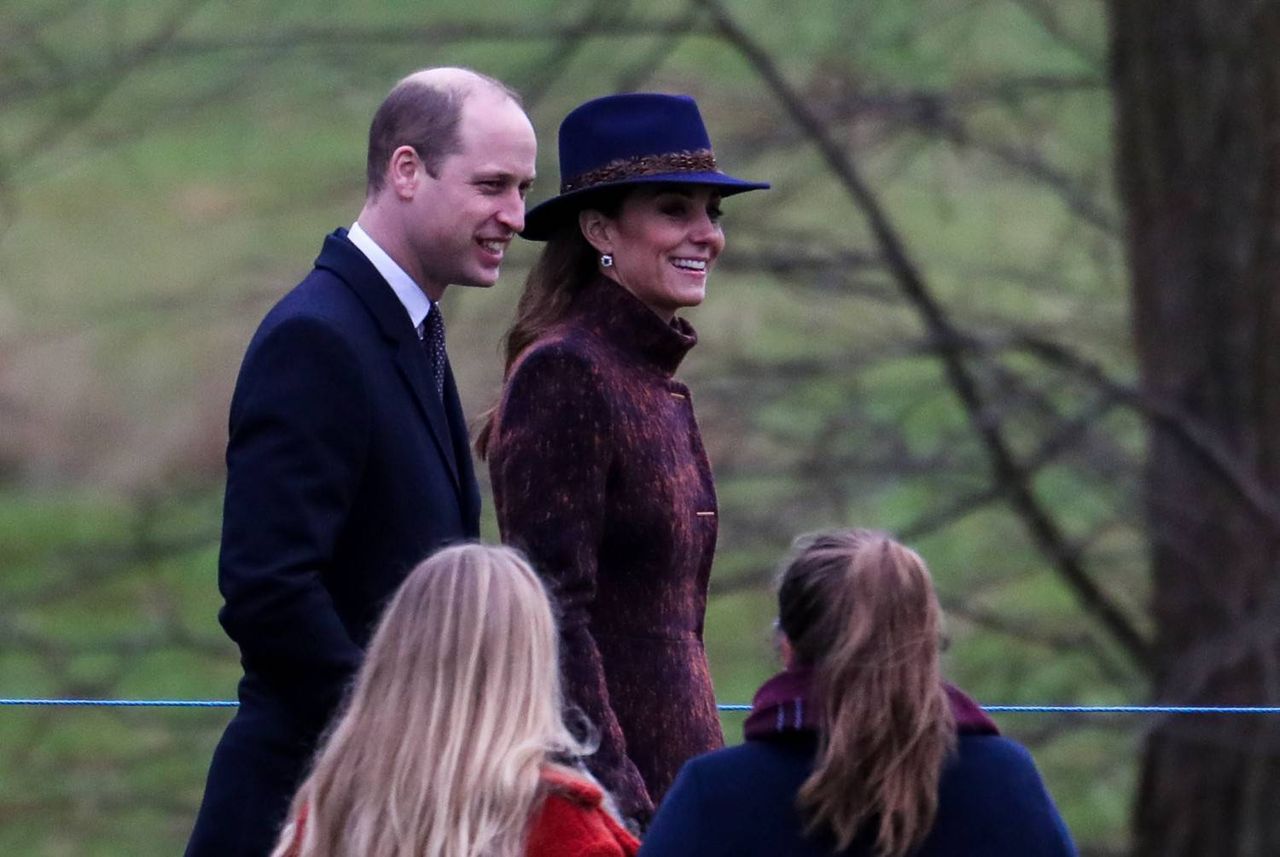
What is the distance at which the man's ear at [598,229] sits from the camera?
358 centimetres

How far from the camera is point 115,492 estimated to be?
38.2 ft

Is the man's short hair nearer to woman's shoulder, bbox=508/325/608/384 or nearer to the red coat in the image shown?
woman's shoulder, bbox=508/325/608/384

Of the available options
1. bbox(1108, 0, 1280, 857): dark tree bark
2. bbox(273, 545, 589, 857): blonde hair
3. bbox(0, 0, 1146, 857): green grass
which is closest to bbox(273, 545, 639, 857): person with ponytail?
bbox(273, 545, 589, 857): blonde hair

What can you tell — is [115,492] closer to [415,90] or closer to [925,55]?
[925,55]

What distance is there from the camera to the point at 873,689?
2869 millimetres

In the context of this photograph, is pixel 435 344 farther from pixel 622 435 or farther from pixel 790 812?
pixel 790 812

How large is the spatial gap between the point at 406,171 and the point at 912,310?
492 centimetres

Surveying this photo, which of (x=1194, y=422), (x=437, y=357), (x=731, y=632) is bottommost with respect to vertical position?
(x=731, y=632)

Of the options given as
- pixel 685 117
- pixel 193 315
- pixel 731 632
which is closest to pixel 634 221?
pixel 685 117

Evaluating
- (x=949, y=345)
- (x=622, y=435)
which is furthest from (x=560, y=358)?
(x=949, y=345)

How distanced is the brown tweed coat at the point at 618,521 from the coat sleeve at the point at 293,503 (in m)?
0.28

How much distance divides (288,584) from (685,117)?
97 centimetres

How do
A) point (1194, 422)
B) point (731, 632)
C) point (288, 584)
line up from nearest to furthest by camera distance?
point (288, 584) → point (1194, 422) → point (731, 632)

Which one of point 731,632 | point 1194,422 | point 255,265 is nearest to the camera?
point 1194,422
